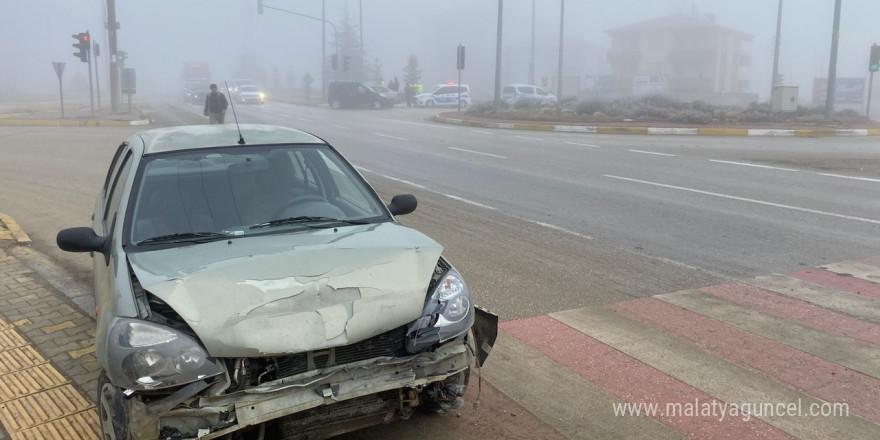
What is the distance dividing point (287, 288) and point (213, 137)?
1869 millimetres

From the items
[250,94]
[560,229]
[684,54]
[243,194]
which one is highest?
[684,54]

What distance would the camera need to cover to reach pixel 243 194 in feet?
13.1

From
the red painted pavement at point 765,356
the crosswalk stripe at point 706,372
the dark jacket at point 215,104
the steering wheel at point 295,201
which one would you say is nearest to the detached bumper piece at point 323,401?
the steering wheel at point 295,201

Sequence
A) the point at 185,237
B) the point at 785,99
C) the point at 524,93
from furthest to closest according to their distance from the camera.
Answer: the point at 524,93
the point at 785,99
the point at 185,237

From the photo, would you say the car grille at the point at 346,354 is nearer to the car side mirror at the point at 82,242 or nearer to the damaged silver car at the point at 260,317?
the damaged silver car at the point at 260,317

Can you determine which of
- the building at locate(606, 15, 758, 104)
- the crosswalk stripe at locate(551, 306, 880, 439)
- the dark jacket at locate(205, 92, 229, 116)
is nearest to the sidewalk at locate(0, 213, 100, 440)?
the crosswalk stripe at locate(551, 306, 880, 439)

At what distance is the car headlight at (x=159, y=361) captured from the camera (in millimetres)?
2709

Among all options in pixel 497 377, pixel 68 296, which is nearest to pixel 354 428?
pixel 497 377

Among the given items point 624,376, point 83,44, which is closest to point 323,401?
point 624,376

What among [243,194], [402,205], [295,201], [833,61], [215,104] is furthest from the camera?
[833,61]

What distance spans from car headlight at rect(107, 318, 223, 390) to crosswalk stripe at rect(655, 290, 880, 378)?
3.74 meters

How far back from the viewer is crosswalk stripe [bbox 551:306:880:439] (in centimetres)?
356

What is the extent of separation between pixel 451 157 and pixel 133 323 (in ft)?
41.8

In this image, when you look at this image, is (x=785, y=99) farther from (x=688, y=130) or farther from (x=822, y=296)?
(x=822, y=296)
